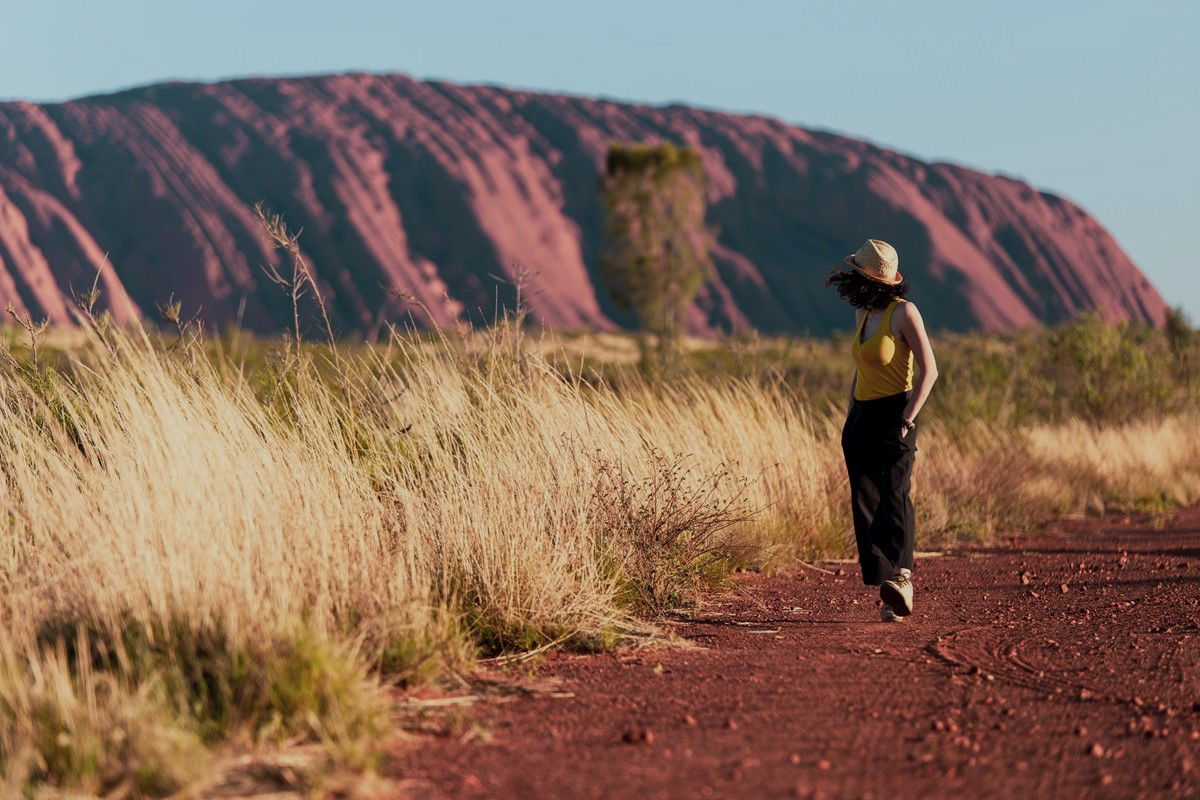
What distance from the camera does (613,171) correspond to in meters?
51.5

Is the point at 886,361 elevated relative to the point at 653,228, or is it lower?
lower

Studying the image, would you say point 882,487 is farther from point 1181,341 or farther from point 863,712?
point 1181,341

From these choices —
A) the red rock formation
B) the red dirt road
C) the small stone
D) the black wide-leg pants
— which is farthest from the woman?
the red rock formation

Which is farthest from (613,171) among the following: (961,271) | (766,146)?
(766,146)

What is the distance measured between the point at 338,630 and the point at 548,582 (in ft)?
3.67

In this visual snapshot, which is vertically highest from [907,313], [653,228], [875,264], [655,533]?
[653,228]

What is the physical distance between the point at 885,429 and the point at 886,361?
352 mm

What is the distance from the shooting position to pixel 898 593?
6.65 meters

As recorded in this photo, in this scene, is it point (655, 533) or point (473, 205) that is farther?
point (473, 205)

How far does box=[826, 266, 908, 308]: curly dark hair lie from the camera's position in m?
6.88

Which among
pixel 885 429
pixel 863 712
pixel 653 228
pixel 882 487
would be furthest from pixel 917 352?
pixel 653 228

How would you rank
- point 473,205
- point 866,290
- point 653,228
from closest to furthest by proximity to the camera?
1. point 866,290
2. point 653,228
3. point 473,205

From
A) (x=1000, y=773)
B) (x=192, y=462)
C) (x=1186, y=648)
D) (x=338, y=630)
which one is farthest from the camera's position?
(x=1186, y=648)

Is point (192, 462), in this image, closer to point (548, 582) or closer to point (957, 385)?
point (548, 582)
